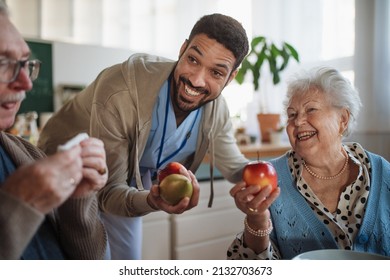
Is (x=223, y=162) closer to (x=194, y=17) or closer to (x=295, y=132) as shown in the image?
(x=295, y=132)

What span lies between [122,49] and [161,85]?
0.42 feet

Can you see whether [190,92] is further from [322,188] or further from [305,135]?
[322,188]

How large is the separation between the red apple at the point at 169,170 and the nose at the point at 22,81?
0.87 ft

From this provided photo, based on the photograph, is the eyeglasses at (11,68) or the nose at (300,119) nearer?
the eyeglasses at (11,68)

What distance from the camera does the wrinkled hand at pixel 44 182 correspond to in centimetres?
48

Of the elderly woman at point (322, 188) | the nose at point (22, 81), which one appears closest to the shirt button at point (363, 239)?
the elderly woman at point (322, 188)

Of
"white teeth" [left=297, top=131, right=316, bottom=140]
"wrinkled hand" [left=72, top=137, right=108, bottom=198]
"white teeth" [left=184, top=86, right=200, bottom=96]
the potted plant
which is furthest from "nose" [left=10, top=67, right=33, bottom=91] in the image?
"white teeth" [left=297, top=131, right=316, bottom=140]

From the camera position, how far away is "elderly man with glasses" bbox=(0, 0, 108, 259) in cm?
49

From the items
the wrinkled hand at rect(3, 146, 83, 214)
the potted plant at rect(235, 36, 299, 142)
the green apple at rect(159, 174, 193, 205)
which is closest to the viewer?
the wrinkled hand at rect(3, 146, 83, 214)

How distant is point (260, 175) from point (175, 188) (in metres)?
0.16

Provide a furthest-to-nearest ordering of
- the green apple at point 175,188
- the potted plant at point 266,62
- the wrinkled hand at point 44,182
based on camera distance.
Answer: the potted plant at point 266,62 < the green apple at point 175,188 < the wrinkled hand at point 44,182

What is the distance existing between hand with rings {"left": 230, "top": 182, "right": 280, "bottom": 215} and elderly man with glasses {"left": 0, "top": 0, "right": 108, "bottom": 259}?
24 centimetres

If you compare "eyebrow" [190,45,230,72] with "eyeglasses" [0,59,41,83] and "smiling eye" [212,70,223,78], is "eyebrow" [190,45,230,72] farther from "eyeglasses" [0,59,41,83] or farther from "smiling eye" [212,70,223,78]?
"eyeglasses" [0,59,41,83]

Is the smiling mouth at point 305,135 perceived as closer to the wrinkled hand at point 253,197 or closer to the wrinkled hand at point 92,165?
the wrinkled hand at point 253,197
